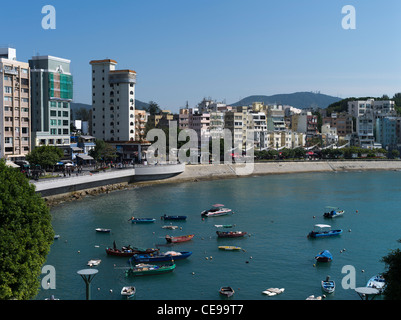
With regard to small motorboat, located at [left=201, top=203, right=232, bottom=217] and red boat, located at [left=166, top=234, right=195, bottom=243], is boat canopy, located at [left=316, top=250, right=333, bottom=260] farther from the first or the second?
small motorboat, located at [left=201, top=203, right=232, bottom=217]

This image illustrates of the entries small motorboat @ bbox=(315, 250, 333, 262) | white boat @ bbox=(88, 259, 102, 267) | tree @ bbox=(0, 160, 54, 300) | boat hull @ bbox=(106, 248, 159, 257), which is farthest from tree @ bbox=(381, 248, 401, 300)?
white boat @ bbox=(88, 259, 102, 267)

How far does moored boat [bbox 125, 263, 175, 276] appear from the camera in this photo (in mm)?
20578

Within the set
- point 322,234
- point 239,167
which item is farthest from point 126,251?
point 239,167

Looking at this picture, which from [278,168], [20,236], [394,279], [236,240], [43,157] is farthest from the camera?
[278,168]

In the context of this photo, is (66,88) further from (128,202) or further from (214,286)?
(214,286)

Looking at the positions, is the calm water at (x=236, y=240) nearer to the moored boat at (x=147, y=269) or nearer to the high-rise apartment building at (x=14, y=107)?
the moored boat at (x=147, y=269)

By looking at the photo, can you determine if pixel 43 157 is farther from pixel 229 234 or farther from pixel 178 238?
pixel 229 234

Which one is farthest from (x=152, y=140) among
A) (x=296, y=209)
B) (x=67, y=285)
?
(x=67, y=285)

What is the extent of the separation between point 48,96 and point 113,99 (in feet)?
51.0

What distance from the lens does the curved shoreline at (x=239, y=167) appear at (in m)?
44.2

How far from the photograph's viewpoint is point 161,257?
22.5 metres

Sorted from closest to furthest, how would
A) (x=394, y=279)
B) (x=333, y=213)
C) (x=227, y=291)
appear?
(x=394, y=279)
(x=227, y=291)
(x=333, y=213)

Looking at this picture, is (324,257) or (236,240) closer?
(324,257)
